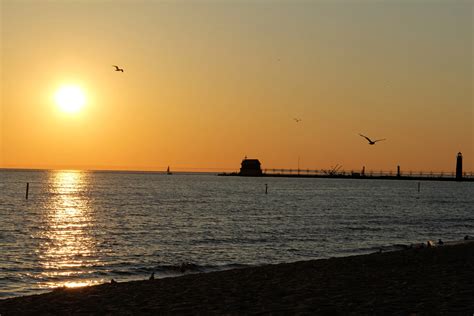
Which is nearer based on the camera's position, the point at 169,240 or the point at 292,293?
the point at 292,293

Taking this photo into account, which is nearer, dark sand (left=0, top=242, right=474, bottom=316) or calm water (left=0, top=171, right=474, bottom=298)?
dark sand (left=0, top=242, right=474, bottom=316)

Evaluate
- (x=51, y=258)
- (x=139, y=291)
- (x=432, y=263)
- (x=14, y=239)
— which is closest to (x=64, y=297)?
(x=139, y=291)

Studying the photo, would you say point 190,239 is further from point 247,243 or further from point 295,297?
point 295,297

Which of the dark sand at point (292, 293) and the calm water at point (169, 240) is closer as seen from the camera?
the dark sand at point (292, 293)

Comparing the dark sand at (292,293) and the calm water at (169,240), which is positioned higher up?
the dark sand at (292,293)

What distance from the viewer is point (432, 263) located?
23.1 meters

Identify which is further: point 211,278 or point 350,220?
point 350,220

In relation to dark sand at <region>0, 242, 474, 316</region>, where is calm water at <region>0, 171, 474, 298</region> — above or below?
below

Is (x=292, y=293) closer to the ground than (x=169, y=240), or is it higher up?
higher up

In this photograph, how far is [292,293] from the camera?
1719 cm

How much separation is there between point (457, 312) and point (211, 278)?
10.4m

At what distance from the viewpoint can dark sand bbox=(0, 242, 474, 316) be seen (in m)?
14.8

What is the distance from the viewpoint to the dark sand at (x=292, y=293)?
14781 mm

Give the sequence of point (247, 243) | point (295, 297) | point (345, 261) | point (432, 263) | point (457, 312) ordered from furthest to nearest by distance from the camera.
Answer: point (247, 243)
point (345, 261)
point (432, 263)
point (295, 297)
point (457, 312)
